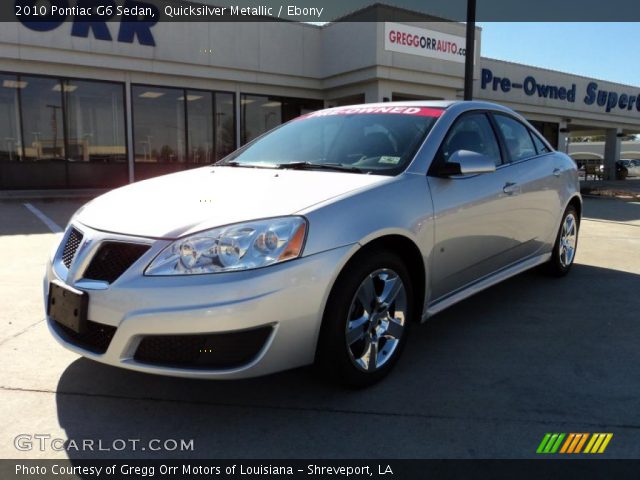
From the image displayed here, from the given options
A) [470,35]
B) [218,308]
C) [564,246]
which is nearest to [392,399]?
[218,308]

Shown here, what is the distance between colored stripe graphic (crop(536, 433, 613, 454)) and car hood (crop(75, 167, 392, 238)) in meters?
1.52

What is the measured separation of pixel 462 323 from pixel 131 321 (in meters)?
2.54

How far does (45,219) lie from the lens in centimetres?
920

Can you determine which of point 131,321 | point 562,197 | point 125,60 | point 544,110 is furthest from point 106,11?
point 544,110

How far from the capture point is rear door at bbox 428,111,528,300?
331 cm

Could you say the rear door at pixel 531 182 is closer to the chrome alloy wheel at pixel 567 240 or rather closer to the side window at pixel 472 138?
the side window at pixel 472 138

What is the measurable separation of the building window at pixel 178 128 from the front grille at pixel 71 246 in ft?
41.4

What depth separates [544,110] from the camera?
22.8 meters

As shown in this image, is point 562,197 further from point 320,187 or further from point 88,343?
point 88,343

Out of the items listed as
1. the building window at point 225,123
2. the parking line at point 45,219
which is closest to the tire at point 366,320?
the parking line at point 45,219

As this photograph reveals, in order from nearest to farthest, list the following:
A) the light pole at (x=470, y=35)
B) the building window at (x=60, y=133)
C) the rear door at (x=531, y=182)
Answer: the rear door at (x=531, y=182)
the light pole at (x=470, y=35)
the building window at (x=60, y=133)

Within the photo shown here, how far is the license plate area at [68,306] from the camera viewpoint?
2.48 meters

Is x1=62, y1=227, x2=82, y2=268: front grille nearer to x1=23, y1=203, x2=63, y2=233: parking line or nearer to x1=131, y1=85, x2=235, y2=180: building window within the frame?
x1=23, y1=203, x2=63, y2=233: parking line

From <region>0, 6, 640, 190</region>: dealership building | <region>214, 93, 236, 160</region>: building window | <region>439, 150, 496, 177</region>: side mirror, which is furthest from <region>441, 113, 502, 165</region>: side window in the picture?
<region>214, 93, 236, 160</region>: building window
